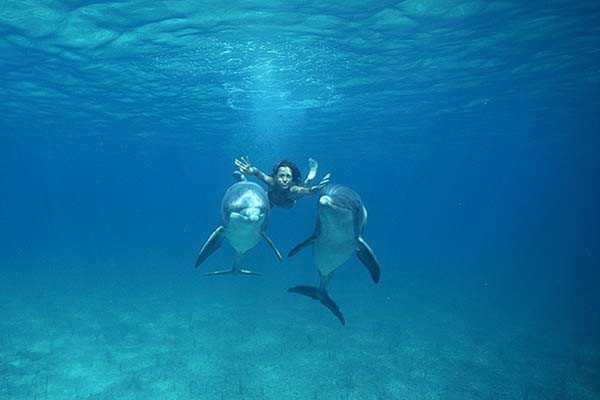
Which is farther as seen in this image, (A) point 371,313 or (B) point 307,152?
(B) point 307,152

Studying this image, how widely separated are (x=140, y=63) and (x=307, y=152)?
3601 centimetres

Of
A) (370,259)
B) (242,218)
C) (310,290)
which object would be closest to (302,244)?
(242,218)

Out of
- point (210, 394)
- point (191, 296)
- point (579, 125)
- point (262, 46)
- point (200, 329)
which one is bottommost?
point (191, 296)

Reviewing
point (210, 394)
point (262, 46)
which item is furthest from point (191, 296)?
point (262, 46)

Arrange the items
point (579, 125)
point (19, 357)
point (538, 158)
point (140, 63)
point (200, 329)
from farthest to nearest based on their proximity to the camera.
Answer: point (538, 158), point (579, 125), point (140, 63), point (200, 329), point (19, 357)

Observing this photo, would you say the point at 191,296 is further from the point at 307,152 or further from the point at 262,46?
the point at 307,152

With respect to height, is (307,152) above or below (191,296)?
above

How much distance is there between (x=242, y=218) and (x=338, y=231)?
1.88 metres

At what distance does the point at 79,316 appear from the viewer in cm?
1653

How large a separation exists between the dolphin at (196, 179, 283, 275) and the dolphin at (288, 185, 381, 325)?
0.96 meters

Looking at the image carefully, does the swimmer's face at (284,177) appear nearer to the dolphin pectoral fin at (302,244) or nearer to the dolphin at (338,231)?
the dolphin at (338,231)

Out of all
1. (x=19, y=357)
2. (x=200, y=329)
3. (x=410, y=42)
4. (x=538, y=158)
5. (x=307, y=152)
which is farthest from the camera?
(x=538, y=158)

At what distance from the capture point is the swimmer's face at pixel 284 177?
938cm

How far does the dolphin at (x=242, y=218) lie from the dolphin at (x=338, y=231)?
96cm
